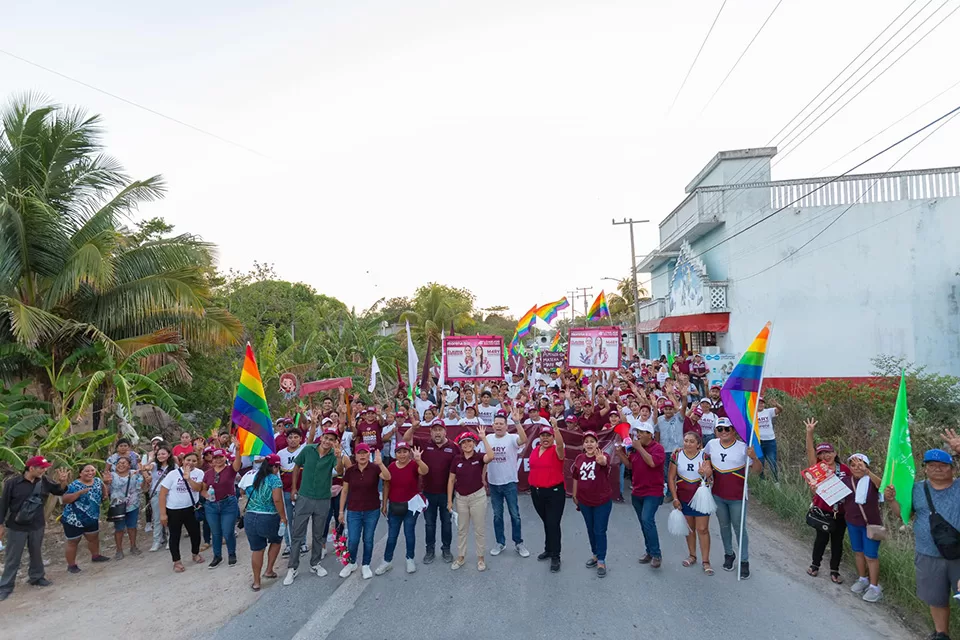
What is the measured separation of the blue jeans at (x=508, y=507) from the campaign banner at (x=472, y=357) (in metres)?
5.72

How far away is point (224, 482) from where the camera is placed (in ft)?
24.3

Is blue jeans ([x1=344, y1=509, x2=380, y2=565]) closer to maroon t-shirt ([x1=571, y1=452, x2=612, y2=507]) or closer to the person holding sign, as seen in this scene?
maroon t-shirt ([x1=571, y1=452, x2=612, y2=507])

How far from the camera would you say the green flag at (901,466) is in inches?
211

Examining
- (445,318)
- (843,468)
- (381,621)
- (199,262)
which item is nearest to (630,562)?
(843,468)

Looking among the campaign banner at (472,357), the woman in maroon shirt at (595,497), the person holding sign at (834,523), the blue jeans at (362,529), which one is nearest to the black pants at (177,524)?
the blue jeans at (362,529)

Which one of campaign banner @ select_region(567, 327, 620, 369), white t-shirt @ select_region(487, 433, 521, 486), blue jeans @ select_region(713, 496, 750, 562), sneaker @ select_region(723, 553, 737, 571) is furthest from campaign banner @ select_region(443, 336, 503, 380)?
sneaker @ select_region(723, 553, 737, 571)

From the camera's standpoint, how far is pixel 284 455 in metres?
8.07

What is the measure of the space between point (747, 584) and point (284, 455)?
Answer: 569 cm

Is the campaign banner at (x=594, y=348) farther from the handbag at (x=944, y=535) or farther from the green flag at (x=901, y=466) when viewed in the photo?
the handbag at (x=944, y=535)

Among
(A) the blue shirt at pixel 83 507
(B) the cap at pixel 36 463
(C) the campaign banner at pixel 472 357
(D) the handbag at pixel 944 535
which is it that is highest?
(C) the campaign banner at pixel 472 357

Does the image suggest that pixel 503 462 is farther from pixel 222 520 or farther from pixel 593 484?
pixel 222 520

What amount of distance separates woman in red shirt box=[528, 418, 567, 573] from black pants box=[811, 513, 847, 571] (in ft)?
9.04

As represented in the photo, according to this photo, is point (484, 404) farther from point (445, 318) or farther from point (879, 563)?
point (445, 318)

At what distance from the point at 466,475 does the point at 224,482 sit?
2.93 metres
